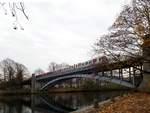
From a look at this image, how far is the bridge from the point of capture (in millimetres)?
27438

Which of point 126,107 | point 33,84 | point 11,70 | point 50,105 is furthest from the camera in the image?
point 11,70

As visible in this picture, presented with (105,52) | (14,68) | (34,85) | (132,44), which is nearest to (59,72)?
(34,85)

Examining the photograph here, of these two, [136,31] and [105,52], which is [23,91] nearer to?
[105,52]

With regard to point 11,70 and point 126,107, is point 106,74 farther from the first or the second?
point 11,70

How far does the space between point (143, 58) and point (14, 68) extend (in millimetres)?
90338

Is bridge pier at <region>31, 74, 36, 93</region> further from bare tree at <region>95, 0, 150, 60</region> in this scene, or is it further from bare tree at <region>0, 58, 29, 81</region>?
bare tree at <region>95, 0, 150, 60</region>

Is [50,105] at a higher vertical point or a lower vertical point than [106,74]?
lower

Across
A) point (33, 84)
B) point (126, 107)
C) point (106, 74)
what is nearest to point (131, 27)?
point (126, 107)

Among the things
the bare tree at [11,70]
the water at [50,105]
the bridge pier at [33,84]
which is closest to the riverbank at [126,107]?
the water at [50,105]

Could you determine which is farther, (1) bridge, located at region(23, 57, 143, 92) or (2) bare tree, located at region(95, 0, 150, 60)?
(1) bridge, located at region(23, 57, 143, 92)

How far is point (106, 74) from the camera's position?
5988cm

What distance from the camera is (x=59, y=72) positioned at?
3477 inches

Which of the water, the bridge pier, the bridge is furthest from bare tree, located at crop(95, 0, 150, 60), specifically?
the bridge pier

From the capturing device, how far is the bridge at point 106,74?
27438 millimetres
